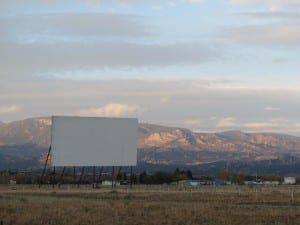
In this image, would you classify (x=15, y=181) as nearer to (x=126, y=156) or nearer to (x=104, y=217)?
(x=126, y=156)

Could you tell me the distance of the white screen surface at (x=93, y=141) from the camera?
87.2 metres

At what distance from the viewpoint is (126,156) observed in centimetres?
9206

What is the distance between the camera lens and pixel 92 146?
3538 inches

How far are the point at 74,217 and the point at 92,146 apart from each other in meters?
62.2

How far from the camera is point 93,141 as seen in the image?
295 feet

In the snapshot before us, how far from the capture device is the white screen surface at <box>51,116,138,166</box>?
87250 millimetres

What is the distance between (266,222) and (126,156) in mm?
66636

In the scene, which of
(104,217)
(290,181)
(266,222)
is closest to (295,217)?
(266,222)

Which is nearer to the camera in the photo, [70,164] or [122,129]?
[70,164]

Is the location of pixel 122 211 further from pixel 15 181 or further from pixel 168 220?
pixel 15 181

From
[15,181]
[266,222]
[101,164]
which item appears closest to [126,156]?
[101,164]

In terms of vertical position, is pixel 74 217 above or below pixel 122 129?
below

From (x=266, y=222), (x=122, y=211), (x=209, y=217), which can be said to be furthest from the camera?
(x=122, y=211)

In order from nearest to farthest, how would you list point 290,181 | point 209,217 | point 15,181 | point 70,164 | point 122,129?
1. point 209,217
2. point 70,164
3. point 122,129
4. point 15,181
5. point 290,181
